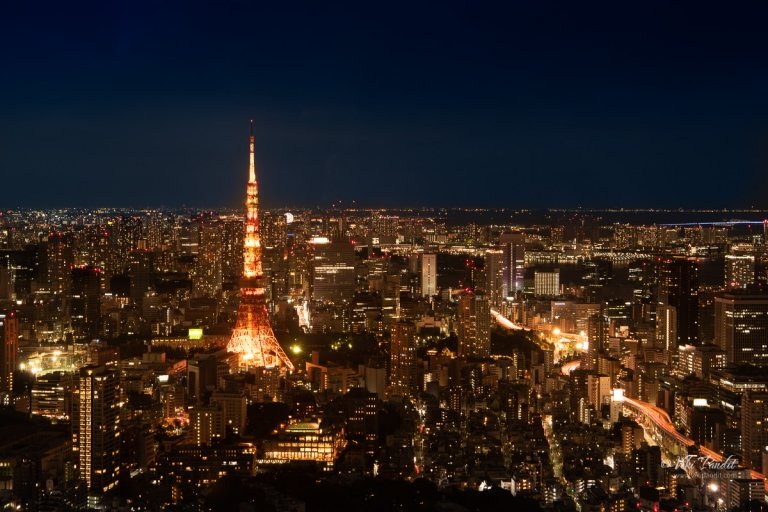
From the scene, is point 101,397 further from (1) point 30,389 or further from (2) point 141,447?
(1) point 30,389

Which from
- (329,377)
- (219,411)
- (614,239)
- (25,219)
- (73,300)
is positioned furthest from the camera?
(614,239)

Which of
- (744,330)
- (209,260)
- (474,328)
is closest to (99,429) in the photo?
(474,328)

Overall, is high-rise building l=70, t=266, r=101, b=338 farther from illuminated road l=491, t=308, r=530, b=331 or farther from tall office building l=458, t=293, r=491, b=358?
illuminated road l=491, t=308, r=530, b=331

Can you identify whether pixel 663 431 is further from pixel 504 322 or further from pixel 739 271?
pixel 504 322

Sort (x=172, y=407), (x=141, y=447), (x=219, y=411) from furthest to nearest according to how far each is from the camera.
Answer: (x=172, y=407), (x=219, y=411), (x=141, y=447)

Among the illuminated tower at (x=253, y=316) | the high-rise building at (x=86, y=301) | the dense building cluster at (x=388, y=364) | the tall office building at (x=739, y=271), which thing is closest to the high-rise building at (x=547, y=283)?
the dense building cluster at (x=388, y=364)

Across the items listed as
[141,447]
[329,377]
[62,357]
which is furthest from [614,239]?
[141,447]
